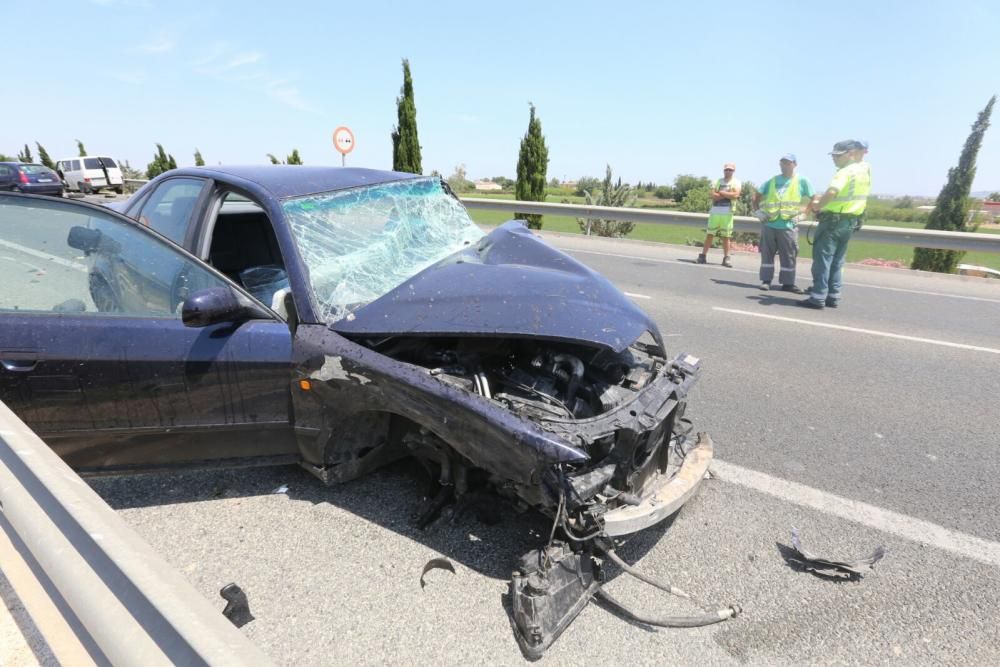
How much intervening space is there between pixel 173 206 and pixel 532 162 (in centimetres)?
1558

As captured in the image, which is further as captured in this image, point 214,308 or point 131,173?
point 131,173

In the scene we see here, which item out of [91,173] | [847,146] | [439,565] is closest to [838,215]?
[847,146]

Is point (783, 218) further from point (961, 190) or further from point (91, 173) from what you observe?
point (91, 173)

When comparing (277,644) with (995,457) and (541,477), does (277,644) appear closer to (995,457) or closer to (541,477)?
(541,477)

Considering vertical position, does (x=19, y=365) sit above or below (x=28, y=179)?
below

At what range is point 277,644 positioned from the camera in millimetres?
1837

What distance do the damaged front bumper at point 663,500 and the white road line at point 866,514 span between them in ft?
1.52

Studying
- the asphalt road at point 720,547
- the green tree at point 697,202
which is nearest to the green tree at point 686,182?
the green tree at point 697,202

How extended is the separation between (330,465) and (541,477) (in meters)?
1.10

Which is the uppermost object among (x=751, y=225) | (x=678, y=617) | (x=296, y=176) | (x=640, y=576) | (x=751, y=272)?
(x=296, y=176)

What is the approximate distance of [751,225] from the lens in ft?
35.5

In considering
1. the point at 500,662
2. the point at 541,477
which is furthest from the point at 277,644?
the point at 541,477

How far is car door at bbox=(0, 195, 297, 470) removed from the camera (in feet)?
7.55

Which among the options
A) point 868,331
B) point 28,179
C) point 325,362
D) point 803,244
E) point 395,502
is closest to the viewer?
point 325,362
